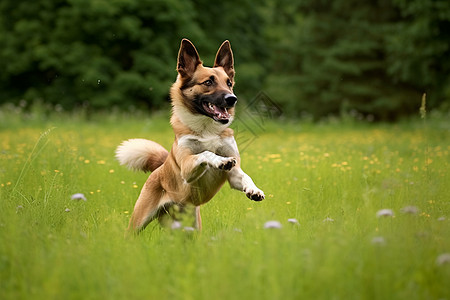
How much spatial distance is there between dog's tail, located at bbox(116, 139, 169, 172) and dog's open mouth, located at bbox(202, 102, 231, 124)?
2.27 ft

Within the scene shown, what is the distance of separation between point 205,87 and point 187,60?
335 millimetres

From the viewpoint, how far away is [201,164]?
141 inches

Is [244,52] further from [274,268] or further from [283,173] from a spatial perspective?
[274,268]

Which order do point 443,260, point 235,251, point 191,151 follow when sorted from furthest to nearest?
point 191,151 → point 235,251 → point 443,260

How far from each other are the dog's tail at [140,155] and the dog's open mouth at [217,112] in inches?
27.2

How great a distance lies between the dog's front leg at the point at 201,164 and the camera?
338 centimetres

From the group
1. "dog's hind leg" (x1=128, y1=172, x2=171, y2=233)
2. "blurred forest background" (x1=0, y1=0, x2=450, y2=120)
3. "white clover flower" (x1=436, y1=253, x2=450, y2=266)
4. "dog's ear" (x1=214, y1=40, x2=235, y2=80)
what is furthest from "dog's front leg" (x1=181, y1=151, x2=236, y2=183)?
"blurred forest background" (x1=0, y1=0, x2=450, y2=120)

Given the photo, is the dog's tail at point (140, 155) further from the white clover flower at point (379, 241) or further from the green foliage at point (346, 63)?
the green foliage at point (346, 63)

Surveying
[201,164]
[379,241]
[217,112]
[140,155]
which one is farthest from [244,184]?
[379,241]

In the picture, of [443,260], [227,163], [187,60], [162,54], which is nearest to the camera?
Answer: [443,260]

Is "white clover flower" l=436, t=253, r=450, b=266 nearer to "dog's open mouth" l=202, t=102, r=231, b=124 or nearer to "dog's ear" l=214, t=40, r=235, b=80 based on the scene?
"dog's open mouth" l=202, t=102, r=231, b=124

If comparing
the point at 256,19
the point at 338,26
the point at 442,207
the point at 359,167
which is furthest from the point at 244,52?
the point at 442,207

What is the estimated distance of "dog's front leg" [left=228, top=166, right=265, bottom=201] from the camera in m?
3.35

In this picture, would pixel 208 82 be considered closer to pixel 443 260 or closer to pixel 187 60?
pixel 187 60
